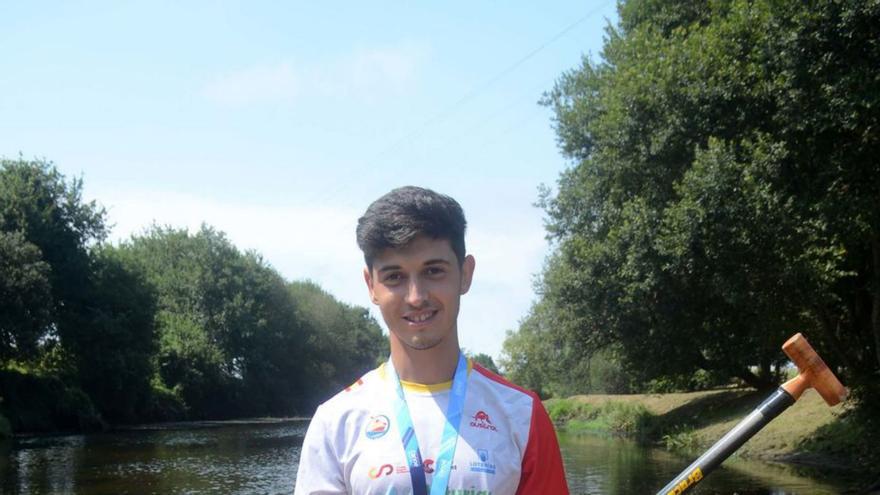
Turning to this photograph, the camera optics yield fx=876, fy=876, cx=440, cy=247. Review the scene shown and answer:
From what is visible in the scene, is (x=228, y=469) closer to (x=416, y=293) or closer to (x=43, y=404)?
(x=43, y=404)

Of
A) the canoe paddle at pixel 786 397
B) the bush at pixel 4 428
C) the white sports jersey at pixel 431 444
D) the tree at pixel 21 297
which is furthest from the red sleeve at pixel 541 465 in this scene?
the tree at pixel 21 297

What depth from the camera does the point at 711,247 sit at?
65.5 ft

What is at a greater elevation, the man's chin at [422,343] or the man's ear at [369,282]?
the man's ear at [369,282]

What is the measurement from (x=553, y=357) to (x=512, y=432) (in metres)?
51.2

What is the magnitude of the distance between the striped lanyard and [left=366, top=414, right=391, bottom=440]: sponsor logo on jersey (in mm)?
47

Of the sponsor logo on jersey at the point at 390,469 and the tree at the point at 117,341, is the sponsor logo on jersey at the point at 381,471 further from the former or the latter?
the tree at the point at 117,341

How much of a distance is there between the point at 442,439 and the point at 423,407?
146 millimetres

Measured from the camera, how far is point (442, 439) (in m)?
2.92

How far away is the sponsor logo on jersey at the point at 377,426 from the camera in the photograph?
2.94 m

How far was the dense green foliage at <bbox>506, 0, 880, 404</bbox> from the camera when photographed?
17297mm

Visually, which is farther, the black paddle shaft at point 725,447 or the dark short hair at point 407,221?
the black paddle shaft at point 725,447

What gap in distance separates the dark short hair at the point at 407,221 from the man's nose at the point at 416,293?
14 centimetres

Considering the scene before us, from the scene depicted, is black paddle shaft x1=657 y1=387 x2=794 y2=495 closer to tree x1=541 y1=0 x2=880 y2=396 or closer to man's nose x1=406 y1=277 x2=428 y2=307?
man's nose x1=406 y1=277 x2=428 y2=307

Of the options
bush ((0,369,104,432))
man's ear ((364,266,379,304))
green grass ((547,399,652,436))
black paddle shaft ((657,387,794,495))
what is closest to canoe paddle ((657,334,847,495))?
black paddle shaft ((657,387,794,495))
